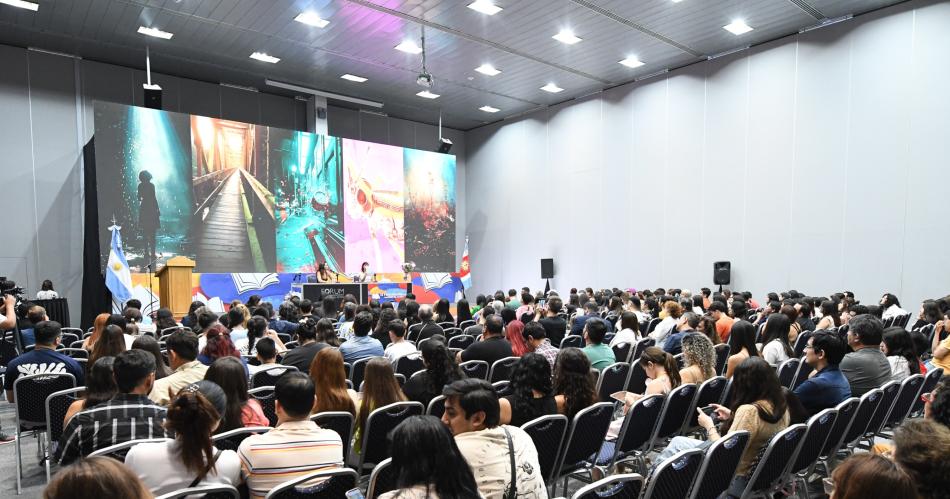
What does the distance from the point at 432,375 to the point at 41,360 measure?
10.00ft

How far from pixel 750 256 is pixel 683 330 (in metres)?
8.29

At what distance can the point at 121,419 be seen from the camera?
251 centimetres

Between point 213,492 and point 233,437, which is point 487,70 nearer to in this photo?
point 233,437

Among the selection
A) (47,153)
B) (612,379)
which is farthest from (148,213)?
(612,379)

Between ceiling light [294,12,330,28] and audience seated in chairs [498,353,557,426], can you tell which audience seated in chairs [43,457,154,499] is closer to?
audience seated in chairs [498,353,557,426]

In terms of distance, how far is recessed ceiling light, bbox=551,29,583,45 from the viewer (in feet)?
39.2

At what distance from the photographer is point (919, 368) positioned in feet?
14.8

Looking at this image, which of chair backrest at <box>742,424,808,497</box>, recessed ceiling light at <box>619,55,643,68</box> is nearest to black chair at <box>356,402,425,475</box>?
chair backrest at <box>742,424,808,497</box>

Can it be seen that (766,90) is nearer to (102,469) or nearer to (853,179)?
(853,179)

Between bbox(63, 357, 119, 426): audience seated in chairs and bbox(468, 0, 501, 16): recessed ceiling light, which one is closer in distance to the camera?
bbox(63, 357, 119, 426): audience seated in chairs

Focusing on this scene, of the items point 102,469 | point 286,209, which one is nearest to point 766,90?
point 286,209

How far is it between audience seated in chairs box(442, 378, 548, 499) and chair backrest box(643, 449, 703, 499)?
1.41 ft

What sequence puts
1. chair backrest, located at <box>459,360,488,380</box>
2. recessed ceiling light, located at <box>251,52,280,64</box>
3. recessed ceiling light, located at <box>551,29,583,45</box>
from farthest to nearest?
1. recessed ceiling light, located at <box>251,52,280,64</box>
2. recessed ceiling light, located at <box>551,29,583,45</box>
3. chair backrest, located at <box>459,360,488,380</box>

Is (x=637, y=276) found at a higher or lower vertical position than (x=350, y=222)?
lower
